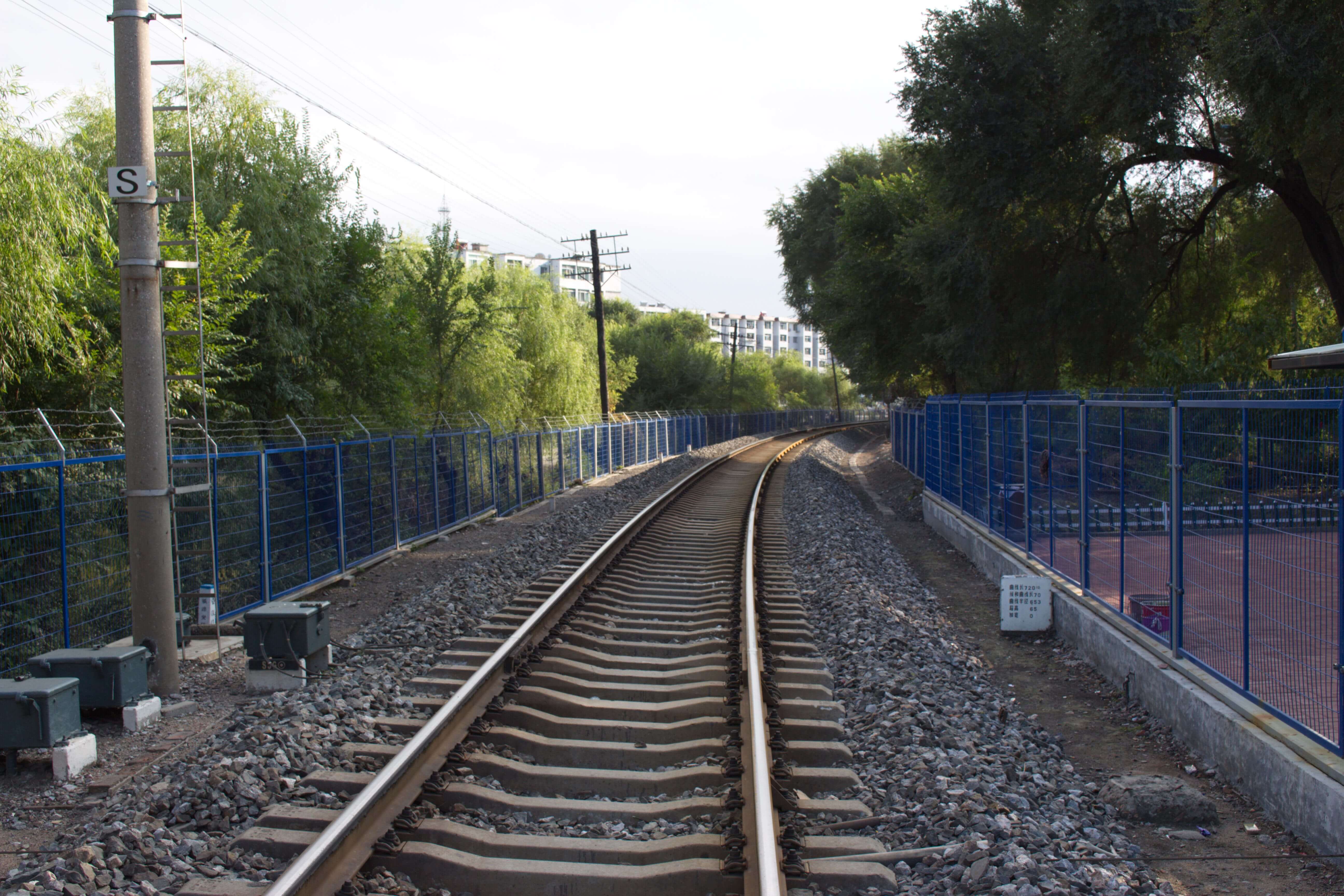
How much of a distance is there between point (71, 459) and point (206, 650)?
212 centimetres

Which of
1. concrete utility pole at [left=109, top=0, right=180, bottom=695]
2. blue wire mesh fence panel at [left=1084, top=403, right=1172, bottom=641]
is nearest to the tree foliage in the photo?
blue wire mesh fence panel at [left=1084, top=403, right=1172, bottom=641]

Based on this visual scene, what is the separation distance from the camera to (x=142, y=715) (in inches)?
261

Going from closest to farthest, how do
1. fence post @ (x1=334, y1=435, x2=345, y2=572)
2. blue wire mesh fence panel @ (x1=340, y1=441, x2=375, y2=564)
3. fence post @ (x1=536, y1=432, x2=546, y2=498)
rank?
fence post @ (x1=334, y1=435, x2=345, y2=572), blue wire mesh fence panel @ (x1=340, y1=441, x2=375, y2=564), fence post @ (x1=536, y1=432, x2=546, y2=498)

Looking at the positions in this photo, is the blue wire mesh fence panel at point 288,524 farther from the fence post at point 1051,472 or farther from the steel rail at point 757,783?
the fence post at point 1051,472

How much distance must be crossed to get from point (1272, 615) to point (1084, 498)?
370cm

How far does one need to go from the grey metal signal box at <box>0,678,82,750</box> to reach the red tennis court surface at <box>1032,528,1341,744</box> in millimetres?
7117

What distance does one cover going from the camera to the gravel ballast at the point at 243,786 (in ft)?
13.9

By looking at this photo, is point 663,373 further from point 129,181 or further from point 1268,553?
point 1268,553

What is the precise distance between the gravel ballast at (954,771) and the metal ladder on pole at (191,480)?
551cm

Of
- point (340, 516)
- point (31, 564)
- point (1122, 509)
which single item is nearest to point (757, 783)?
point (1122, 509)

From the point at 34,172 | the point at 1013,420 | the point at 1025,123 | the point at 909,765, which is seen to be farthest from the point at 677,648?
the point at 1025,123

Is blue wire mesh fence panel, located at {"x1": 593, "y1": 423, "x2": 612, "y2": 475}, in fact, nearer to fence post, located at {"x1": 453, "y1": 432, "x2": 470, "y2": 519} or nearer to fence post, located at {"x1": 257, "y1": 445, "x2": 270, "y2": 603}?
fence post, located at {"x1": 453, "y1": 432, "x2": 470, "y2": 519}

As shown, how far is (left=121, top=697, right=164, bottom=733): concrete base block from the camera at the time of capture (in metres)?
6.58

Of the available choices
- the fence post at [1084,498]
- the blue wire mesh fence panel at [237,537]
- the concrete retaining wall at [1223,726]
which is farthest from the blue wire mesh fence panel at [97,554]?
the fence post at [1084,498]
